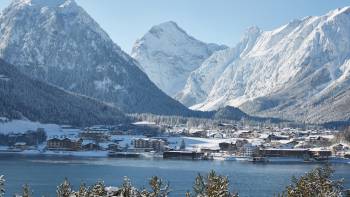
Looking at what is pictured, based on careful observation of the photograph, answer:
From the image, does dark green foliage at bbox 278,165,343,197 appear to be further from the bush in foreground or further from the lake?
the lake

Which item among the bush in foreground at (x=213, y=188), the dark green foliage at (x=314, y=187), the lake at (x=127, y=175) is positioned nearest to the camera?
the bush in foreground at (x=213, y=188)

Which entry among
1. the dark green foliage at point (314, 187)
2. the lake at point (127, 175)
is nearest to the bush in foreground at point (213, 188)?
the dark green foliage at point (314, 187)

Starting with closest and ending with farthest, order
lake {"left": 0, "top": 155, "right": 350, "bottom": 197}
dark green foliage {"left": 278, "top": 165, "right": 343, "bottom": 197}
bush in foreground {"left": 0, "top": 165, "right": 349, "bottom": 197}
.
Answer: bush in foreground {"left": 0, "top": 165, "right": 349, "bottom": 197} → dark green foliage {"left": 278, "top": 165, "right": 343, "bottom": 197} → lake {"left": 0, "top": 155, "right": 350, "bottom": 197}

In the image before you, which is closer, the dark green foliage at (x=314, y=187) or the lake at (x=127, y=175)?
the dark green foliage at (x=314, y=187)

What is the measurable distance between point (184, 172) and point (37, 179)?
147 feet

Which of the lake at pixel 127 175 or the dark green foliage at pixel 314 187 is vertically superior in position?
the dark green foliage at pixel 314 187

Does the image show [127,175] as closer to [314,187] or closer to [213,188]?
[314,187]

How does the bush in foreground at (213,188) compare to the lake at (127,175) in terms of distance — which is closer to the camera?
the bush in foreground at (213,188)

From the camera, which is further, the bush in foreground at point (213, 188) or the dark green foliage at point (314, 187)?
the dark green foliage at point (314, 187)

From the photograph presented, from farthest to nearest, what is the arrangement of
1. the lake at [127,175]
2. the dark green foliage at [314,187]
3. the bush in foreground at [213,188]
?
the lake at [127,175] < the dark green foliage at [314,187] < the bush in foreground at [213,188]

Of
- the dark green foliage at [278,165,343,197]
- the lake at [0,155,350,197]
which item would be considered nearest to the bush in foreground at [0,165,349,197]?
the dark green foliage at [278,165,343,197]

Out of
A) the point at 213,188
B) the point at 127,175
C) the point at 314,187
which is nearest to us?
the point at 213,188

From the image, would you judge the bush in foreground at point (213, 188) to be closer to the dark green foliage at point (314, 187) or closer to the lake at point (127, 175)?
the dark green foliage at point (314, 187)

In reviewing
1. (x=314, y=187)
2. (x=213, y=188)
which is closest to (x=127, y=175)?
(x=314, y=187)
